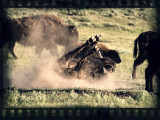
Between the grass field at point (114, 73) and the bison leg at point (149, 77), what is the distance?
21 cm

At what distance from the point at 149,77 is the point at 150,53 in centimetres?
69

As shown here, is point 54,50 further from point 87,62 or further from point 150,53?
point 150,53

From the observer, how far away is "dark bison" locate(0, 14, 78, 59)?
38.6 ft

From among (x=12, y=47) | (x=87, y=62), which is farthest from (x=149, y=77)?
(x=12, y=47)

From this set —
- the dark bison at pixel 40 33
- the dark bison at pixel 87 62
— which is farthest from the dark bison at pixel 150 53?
the dark bison at pixel 40 33

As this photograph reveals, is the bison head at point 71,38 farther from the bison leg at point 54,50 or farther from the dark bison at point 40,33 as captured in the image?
the bison leg at point 54,50

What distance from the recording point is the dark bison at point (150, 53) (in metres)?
9.77

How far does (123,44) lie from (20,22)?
3.98m

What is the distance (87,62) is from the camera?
1032cm

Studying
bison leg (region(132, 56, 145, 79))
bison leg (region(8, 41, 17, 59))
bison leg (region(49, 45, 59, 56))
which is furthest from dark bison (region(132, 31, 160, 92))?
bison leg (region(8, 41, 17, 59))

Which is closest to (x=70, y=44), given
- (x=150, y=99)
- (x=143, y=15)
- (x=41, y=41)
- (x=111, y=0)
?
(x=41, y=41)

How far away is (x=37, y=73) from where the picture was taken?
432 inches

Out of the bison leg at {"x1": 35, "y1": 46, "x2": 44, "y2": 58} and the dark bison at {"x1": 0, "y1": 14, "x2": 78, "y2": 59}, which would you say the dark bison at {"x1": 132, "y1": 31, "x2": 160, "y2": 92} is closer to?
the dark bison at {"x1": 0, "y1": 14, "x2": 78, "y2": 59}

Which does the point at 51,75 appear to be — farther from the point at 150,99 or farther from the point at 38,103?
the point at 150,99
